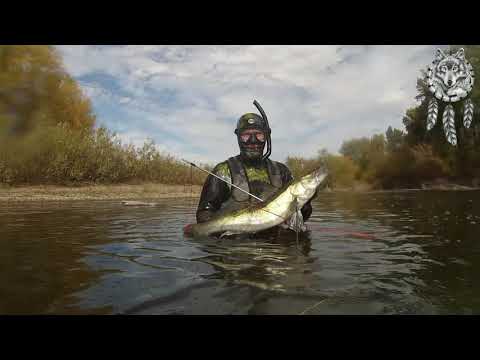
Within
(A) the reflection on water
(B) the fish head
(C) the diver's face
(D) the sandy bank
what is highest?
(C) the diver's face

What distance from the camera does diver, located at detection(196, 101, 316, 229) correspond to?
7207mm

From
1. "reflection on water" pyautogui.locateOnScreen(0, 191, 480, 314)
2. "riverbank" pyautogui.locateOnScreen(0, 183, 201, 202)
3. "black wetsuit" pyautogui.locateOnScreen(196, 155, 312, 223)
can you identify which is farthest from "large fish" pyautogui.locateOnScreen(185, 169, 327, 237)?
"riverbank" pyautogui.locateOnScreen(0, 183, 201, 202)

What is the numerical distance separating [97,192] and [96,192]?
2.7 inches

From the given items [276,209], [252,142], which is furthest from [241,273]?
[252,142]

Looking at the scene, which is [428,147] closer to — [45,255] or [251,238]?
[251,238]

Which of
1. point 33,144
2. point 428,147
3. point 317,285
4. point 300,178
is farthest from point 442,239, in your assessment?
point 428,147

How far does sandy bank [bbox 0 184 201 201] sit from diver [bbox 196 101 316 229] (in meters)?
17.0

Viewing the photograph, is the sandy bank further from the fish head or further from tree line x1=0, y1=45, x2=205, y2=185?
the fish head

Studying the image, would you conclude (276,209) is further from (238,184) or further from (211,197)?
(211,197)

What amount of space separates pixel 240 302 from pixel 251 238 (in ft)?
11.3

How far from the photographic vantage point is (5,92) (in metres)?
7.54

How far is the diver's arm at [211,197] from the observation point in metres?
7.09

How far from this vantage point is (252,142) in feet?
24.2

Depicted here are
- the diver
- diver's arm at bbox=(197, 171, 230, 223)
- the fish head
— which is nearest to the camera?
the fish head
